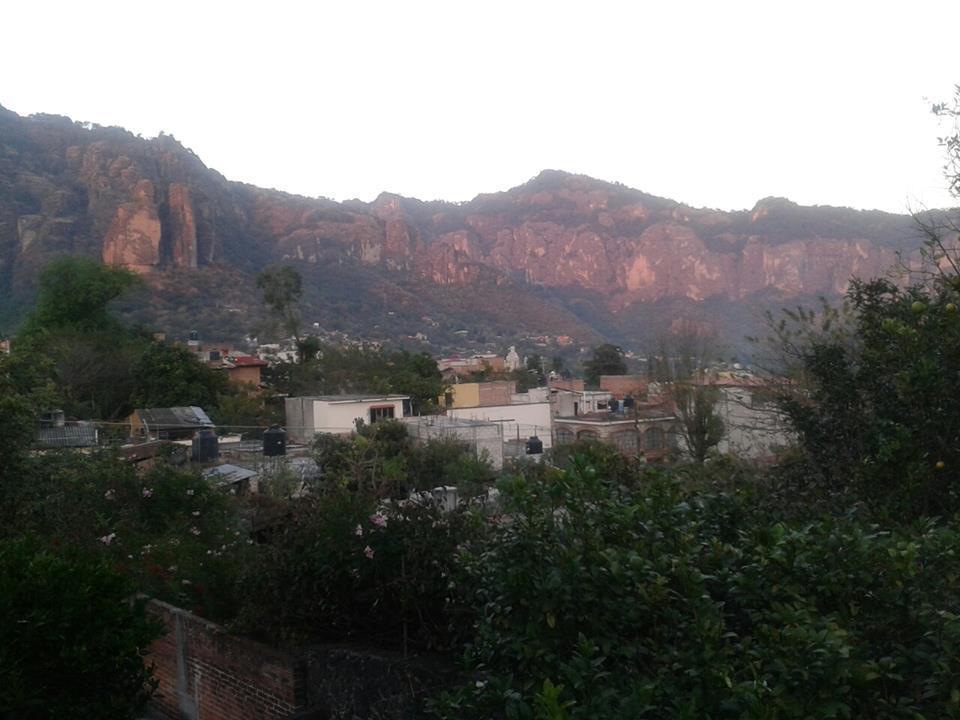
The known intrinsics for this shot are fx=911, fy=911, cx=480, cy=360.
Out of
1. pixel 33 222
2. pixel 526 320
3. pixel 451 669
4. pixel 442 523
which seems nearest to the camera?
pixel 451 669

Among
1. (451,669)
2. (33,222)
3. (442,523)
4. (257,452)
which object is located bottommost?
(257,452)

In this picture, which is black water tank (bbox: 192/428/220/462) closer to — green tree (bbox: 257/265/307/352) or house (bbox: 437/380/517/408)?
house (bbox: 437/380/517/408)

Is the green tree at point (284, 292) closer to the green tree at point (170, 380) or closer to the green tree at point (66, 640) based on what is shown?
the green tree at point (170, 380)

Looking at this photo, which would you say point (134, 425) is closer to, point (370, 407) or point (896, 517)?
point (370, 407)

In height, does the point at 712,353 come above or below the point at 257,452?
above

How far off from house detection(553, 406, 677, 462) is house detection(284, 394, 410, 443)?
20.3 feet

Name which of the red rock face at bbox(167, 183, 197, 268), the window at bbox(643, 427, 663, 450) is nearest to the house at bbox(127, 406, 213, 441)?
the window at bbox(643, 427, 663, 450)

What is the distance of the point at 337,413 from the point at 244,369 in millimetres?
15599

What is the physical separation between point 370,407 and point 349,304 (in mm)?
48888

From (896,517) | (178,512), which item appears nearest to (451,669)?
(896,517)

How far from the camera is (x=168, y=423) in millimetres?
30453

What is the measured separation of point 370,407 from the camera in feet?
106

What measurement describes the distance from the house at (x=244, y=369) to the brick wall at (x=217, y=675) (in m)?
36.5

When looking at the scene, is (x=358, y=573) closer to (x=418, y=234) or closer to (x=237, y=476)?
(x=237, y=476)
